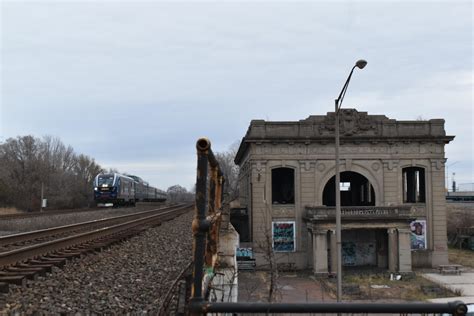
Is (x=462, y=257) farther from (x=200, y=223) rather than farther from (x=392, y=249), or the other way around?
(x=200, y=223)

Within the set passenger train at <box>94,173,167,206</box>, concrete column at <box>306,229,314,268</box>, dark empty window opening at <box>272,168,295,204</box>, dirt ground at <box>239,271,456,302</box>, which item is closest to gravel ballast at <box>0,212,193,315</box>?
dirt ground at <box>239,271,456,302</box>

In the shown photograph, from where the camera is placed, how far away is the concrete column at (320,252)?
140ft

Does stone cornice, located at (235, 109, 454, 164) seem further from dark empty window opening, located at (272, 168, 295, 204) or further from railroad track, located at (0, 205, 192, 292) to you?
railroad track, located at (0, 205, 192, 292)

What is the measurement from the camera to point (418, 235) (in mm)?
47375

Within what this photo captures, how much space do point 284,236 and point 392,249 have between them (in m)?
10.1

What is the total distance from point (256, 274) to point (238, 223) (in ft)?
50.9

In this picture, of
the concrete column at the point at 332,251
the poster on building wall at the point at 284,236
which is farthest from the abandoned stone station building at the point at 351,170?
the concrete column at the point at 332,251

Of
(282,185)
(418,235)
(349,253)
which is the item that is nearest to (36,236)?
(349,253)

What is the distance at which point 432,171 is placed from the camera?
4728cm

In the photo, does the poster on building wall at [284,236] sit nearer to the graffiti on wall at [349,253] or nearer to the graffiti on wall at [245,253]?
the graffiti on wall at [245,253]

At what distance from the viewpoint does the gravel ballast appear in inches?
222

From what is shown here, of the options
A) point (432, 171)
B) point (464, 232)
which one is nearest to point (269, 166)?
point (432, 171)

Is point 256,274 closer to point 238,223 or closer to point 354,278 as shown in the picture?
point 354,278

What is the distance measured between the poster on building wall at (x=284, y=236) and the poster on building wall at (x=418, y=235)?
1206 centimetres
